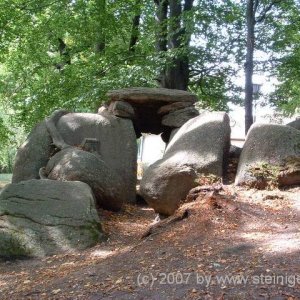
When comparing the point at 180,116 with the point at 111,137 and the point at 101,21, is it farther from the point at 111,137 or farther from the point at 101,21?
the point at 101,21

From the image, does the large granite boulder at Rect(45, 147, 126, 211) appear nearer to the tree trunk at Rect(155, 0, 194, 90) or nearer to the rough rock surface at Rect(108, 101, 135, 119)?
the rough rock surface at Rect(108, 101, 135, 119)

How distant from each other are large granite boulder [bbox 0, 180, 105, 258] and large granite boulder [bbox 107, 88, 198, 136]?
12.4 feet

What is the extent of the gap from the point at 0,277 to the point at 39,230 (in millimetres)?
1067

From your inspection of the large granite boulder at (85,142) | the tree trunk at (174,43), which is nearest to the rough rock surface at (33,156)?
the large granite boulder at (85,142)

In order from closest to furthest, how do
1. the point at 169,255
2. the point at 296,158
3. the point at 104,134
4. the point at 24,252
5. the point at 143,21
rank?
1. the point at 169,255
2. the point at 24,252
3. the point at 296,158
4. the point at 104,134
5. the point at 143,21

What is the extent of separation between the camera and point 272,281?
351cm

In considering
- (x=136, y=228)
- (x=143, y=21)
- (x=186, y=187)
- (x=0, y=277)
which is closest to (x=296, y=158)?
(x=186, y=187)

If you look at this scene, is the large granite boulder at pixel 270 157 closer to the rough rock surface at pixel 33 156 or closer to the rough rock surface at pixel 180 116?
the rough rock surface at pixel 180 116

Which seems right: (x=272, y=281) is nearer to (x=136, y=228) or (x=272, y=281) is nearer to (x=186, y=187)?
(x=186, y=187)

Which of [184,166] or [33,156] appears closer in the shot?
[184,166]

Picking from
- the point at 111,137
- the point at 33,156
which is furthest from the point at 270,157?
the point at 33,156

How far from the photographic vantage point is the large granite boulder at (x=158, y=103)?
10.3 m

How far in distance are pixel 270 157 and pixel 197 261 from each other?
10.4 ft

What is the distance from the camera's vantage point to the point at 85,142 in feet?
31.2
